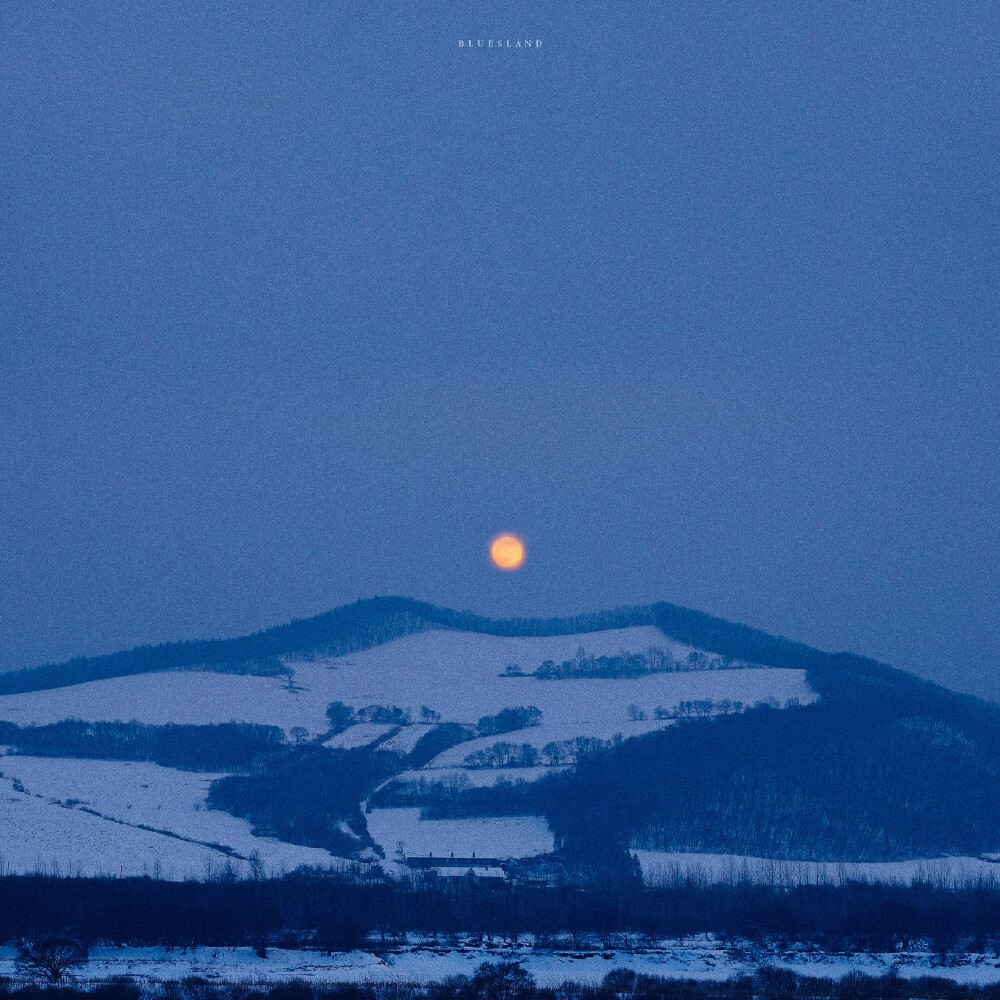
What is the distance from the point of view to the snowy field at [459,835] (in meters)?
119

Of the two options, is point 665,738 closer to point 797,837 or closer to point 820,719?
point 820,719

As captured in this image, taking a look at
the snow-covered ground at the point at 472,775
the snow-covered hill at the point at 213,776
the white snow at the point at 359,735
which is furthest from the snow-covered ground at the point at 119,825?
the snow-covered ground at the point at 472,775

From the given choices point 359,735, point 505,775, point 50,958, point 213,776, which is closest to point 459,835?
point 505,775

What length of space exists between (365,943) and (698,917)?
20578 millimetres

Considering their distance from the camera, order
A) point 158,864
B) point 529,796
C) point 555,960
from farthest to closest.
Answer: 1. point 529,796
2. point 158,864
3. point 555,960

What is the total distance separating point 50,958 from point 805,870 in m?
61.5

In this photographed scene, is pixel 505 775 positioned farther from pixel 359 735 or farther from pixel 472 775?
pixel 359 735

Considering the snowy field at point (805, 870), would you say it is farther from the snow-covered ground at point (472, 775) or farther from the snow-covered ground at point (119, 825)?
the snow-covered ground at point (472, 775)

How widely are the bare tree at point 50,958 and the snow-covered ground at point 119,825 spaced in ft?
90.1

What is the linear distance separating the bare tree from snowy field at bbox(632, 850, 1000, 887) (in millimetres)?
Answer: 44278

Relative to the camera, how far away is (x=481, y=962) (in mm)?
74375

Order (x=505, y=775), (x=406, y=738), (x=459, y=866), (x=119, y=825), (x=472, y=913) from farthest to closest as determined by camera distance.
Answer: (x=406, y=738)
(x=505, y=775)
(x=119, y=825)
(x=459, y=866)
(x=472, y=913)

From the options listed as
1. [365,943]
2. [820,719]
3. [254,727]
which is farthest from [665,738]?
[365,943]

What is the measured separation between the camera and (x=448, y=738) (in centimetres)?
16962
